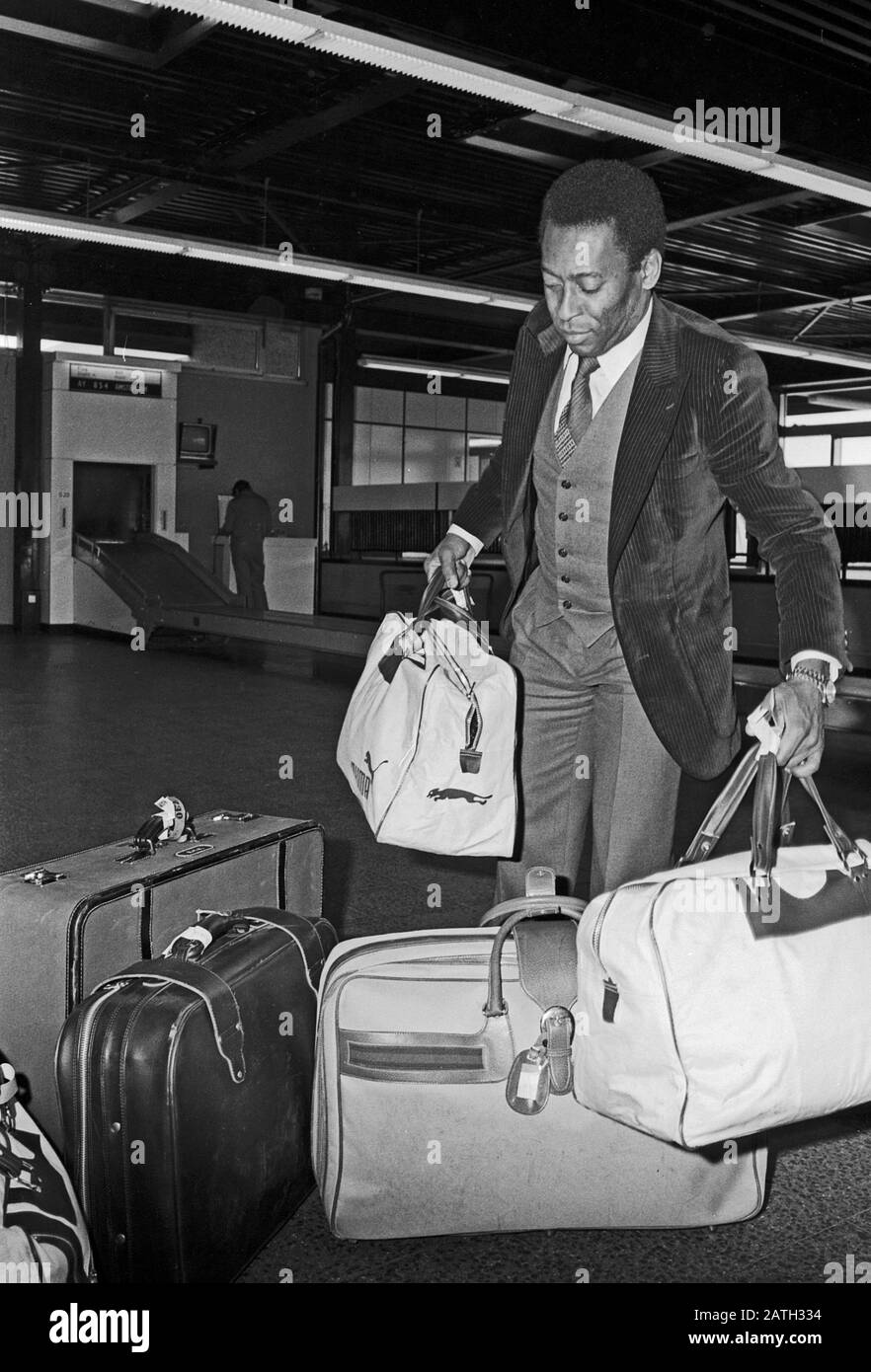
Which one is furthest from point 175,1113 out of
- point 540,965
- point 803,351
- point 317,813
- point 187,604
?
point 803,351

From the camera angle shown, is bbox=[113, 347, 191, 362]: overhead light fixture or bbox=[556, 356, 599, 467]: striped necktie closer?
bbox=[556, 356, 599, 467]: striped necktie

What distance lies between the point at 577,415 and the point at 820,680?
1.78 ft

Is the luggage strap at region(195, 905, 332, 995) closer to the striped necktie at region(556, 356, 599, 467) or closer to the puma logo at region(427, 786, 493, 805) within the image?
the puma logo at region(427, 786, 493, 805)

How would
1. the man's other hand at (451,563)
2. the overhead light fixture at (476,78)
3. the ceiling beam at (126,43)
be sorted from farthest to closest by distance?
1. the ceiling beam at (126,43)
2. the overhead light fixture at (476,78)
3. the man's other hand at (451,563)

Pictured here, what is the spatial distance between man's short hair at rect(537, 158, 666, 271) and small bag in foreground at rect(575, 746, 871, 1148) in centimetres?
73

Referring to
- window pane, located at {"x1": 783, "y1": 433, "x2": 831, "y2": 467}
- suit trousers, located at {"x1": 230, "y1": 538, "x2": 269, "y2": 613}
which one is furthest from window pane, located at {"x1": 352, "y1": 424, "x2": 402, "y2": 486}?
window pane, located at {"x1": 783, "y1": 433, "x2": 831, "y2": 467}

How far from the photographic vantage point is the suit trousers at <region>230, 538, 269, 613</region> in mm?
14461

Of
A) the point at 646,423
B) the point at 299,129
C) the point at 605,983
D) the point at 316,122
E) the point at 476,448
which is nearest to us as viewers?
the point at 605,983

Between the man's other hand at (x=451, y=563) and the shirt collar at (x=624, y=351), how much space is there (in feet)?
1.32

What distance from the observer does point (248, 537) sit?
1439 cm

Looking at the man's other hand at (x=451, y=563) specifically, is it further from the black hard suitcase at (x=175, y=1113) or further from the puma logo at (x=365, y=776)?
the black hard suitcase at (x=175, y=1113)

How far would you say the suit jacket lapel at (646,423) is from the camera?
179 cm

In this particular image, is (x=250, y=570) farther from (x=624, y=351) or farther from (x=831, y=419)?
(x=831, y=419)

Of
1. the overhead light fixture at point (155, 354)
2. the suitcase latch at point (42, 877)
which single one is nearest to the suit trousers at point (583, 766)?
the suitcase latch at point (42, 877)
